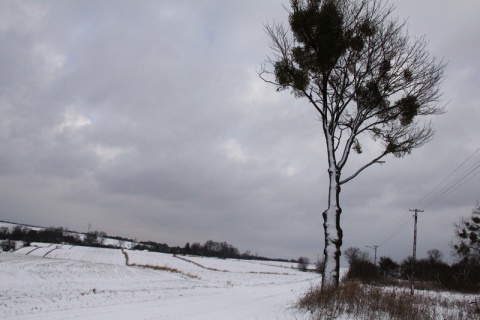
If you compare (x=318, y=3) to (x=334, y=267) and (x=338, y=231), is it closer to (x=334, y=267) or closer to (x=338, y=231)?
(x=338, y=231)

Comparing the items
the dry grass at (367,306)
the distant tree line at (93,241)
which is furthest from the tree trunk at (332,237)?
the distant tree line at (93,241)

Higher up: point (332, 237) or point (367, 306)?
point (332, 237)

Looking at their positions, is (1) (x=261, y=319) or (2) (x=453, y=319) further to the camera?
(1) (x=261, y=319)

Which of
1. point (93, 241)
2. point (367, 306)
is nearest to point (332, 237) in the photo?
point (367, 306)

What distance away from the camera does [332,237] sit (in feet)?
28.7

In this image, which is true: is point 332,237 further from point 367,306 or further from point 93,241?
point 93,241

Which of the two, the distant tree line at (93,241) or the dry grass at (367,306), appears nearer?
the dry grass at (367,306)

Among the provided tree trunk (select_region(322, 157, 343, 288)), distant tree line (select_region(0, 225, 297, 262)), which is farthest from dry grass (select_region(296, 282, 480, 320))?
distant tree line (select_region(0, 225, 297, 262))

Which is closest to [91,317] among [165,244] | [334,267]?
[334,267]

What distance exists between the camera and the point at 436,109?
1009cm

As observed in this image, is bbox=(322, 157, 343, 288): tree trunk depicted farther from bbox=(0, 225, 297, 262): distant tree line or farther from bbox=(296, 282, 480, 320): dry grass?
bbox=(0, 225, 297, 262): distant tree line

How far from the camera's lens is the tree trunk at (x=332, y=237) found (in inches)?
339

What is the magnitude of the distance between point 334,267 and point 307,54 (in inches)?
239

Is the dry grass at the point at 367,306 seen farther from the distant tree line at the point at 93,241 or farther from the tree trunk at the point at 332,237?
the distant tree line at the point at 93,241
